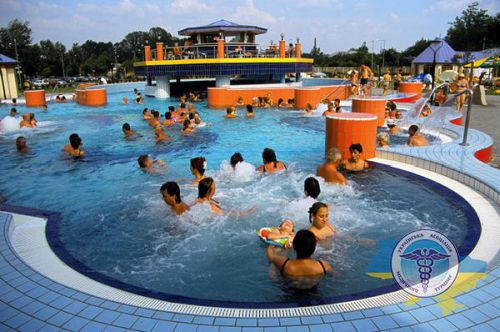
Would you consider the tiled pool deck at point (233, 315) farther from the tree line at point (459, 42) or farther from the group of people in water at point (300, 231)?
the tree line at point (459, 42)

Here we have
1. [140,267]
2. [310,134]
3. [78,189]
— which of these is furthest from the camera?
[310,134]

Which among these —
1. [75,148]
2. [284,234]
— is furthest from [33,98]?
[284,234]

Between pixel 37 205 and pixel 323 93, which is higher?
pixel 323 93

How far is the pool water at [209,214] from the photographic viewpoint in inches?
160

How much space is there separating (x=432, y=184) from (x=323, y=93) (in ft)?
42.4

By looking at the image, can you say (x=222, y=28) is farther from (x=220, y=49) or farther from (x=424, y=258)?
(x=424, y=258)

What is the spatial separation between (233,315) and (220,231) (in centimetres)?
219

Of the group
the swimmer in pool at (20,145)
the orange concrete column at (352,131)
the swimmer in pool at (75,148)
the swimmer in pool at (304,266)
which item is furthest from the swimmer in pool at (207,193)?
the swimmer in pool at (20,145)

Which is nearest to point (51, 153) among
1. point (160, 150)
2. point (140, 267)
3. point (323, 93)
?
point (160, 150)

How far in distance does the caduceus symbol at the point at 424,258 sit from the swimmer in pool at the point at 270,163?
3.41 metres

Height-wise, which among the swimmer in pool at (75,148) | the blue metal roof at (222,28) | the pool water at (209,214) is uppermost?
the blue metal roof at (222,28)

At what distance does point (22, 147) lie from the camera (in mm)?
10016

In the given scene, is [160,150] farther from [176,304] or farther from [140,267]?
[176,304]

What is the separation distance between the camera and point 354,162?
730cm
